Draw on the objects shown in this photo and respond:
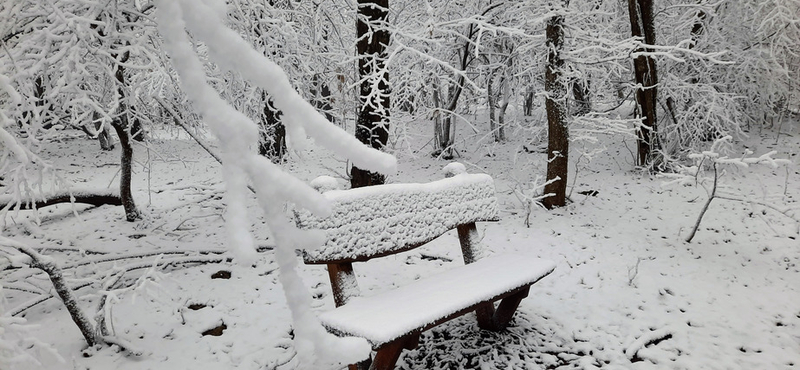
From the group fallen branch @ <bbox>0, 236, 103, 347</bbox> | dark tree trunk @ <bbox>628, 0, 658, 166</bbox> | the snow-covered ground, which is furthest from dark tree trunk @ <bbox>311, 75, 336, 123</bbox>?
dark tree trunk @ <bbox>628, 0, 658, 166</bbox>

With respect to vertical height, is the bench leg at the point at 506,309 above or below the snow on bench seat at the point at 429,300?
below

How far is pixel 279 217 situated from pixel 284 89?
0.18 m

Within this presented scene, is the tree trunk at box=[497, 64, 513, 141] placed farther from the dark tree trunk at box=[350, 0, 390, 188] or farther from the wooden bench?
the wooden bench

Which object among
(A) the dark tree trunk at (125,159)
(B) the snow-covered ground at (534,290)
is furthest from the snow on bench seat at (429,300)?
(A) the dark tree trunk at (125,159)

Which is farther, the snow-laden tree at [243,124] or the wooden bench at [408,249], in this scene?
the wooden bench at [408,249]

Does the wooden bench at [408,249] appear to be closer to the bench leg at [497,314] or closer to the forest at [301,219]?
the bench leg at [497,314]

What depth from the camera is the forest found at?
0.67 meters

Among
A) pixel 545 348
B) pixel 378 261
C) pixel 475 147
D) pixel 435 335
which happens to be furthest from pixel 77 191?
pixel 475 147

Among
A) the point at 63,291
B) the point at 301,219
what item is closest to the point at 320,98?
the point at 301,219

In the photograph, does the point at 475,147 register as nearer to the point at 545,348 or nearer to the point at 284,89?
the point at 545,348

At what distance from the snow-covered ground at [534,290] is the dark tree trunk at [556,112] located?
0.36 meters

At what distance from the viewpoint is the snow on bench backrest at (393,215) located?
8.02 ft

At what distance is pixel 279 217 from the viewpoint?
24.4 inches

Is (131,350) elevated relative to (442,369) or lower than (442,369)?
elevated
